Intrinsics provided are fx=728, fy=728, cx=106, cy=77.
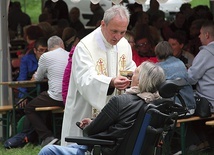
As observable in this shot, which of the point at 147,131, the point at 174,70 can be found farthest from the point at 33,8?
the point at 147,131

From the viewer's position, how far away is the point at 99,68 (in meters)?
6.45

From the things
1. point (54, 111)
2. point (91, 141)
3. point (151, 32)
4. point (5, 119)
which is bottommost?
point (5, 119)

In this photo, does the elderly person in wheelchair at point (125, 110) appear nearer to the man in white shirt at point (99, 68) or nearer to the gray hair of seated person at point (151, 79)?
the gray hair of seated person at point (151, 79)

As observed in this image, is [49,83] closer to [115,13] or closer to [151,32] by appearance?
[151,32]

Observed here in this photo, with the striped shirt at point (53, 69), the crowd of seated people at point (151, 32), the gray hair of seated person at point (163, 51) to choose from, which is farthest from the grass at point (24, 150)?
the gray hair of seated person at point (163, 51)

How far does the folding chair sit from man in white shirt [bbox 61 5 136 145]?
0.53 metres

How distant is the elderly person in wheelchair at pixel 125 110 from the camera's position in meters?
5.54

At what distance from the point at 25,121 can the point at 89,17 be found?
6878 millimetres

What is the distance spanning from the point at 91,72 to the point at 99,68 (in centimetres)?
21

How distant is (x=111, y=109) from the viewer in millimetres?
5547

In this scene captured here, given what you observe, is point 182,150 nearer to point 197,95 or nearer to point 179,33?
point 197,95

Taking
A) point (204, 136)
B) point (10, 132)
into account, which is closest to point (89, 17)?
point (10, 132)

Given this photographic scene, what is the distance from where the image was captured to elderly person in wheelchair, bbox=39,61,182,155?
5535 mm

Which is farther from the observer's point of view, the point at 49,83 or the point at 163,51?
the point at 49,83
